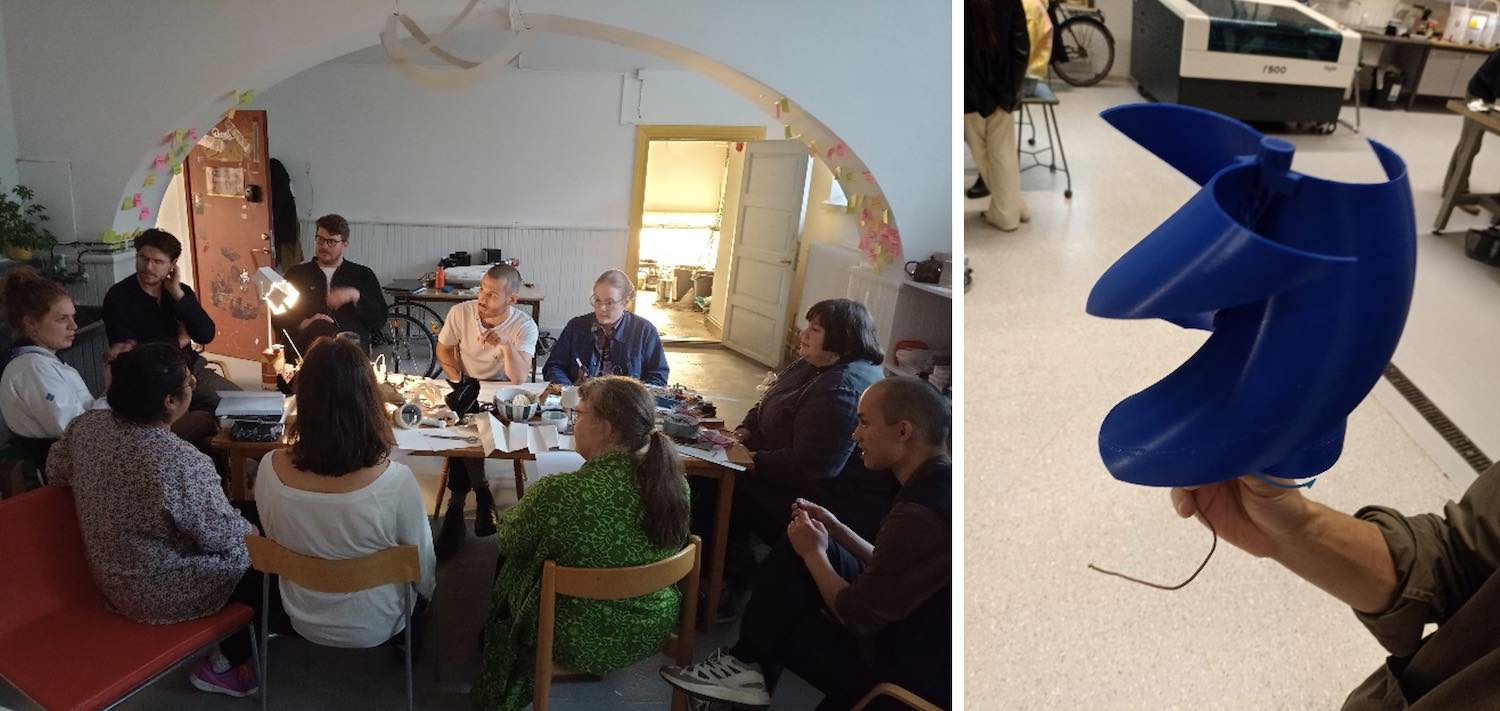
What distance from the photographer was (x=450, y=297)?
166cm

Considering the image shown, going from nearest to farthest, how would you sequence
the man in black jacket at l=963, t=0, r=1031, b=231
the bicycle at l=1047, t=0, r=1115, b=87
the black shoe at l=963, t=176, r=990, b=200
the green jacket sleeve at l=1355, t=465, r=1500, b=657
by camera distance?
the green jacket sleeve at l=1355, t=465, r=1500, b=657
the man in black jacket at l=963, t=0, r=1031, b=231
the black shoe at l=963, t=176, r=990, b=200
the bicycle at l=1047, t=0, r=1115, b=87

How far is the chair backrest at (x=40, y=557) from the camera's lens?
1.55 metres

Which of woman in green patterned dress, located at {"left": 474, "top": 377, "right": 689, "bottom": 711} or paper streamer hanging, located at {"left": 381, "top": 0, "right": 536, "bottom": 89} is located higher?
paper streamer hanging, located at {"left": 381, "top": 0, "right": 536, "bottom": 89}

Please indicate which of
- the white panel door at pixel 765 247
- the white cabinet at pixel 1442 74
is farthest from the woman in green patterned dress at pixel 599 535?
the white cabinet at pixel 1442 74

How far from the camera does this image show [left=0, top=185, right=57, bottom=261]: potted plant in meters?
1.58

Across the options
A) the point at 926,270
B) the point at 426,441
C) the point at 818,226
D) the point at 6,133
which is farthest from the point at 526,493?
the point at 6,133

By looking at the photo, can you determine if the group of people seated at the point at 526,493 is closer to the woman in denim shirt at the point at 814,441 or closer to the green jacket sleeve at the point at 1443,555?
the woman in denim shirt at the point at 814,441

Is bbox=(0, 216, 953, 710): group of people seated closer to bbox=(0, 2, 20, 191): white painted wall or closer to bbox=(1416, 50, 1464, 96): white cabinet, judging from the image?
bbox=(0, 2, 20, 191): white painted wall

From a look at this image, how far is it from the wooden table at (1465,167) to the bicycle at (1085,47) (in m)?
1.60

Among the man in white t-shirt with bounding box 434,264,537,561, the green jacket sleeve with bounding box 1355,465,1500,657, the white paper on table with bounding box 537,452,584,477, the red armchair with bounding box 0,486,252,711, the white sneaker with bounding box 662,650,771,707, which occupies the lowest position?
the white sneaker with bounding box 662,650,771,707

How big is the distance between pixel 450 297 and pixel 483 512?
1.34 feet

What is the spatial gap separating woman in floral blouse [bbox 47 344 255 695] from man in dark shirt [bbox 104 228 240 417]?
22 millimetres

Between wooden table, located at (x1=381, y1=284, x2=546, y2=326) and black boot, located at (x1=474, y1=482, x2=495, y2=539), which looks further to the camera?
black boot, located at (x1=474, y1=482, x2=495, y2=539)

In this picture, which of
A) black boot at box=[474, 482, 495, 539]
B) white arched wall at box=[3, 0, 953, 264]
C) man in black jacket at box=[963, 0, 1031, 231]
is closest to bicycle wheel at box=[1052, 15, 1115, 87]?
man in black jacket at box=[963, 0, 1031, 231]
